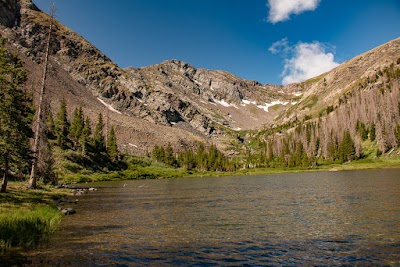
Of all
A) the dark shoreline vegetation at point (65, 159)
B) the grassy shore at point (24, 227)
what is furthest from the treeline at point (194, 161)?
the grassy shore at point (24, 227)

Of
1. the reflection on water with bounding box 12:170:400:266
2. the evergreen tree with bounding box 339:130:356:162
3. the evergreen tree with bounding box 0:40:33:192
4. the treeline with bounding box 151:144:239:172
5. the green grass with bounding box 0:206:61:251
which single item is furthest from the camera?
the treeline with bounding box 151:144:239:172

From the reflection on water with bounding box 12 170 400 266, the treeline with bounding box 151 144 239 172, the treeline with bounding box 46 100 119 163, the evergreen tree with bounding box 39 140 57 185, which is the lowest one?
the reflection on water with bounding box 12 170 400 266

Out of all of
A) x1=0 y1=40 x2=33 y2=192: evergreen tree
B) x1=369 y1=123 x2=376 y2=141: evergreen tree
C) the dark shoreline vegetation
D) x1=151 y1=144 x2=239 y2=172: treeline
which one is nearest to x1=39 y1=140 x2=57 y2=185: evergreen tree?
the dark shoreline vegetation

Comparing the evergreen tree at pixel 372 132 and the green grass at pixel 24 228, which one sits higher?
the evergreen tree at pixel 372 132

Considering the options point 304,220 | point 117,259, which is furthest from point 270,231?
point 117,259

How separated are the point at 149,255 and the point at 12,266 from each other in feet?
19.0

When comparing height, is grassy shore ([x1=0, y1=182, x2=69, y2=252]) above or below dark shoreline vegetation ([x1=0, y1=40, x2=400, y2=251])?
below

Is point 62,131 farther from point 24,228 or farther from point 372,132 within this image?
point 372,132

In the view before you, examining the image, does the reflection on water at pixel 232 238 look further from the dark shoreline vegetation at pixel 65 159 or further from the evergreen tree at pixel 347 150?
the evergreen tree at pixel 347 150

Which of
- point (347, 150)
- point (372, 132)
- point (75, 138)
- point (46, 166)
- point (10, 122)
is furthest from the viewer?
point (372, 132)

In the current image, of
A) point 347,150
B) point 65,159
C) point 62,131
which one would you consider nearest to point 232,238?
point 65,159

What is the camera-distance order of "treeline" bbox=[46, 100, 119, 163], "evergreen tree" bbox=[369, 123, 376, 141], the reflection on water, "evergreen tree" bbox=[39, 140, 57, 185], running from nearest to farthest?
the reflection on water < "evergreen tree" bbox=[39, 140, 57, 185] < "treeline" bbox=[46, 100, 119, 163] < "evergreen tree" bbox=[369, 123, 376, 141]

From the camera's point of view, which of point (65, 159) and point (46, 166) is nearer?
point (46, 166)

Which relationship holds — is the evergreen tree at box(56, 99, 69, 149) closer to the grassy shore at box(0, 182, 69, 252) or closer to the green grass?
the grassy shore at box(0, 182, 69, 252)
